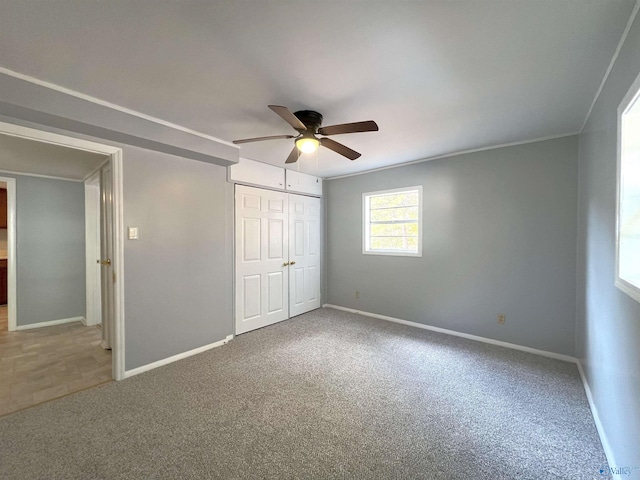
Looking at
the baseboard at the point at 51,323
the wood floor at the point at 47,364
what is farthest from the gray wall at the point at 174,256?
the baseboard at the point at 51,323

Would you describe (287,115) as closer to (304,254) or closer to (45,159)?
(304,254)

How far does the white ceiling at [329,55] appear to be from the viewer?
4.21 ft

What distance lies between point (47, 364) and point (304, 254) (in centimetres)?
337

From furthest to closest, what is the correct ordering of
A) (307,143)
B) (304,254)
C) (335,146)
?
(304,254), (335,146), (307,143)

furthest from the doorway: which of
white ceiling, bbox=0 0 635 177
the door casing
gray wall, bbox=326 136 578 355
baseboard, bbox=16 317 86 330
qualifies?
baseboard, bbox=16 317 86 330

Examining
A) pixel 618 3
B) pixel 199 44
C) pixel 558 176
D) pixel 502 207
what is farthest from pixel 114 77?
pixel 558 176

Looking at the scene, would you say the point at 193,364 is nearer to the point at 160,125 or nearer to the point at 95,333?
the point at 95,333

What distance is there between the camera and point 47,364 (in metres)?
2.78

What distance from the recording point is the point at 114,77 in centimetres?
182

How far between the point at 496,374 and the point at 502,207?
6.21 ft

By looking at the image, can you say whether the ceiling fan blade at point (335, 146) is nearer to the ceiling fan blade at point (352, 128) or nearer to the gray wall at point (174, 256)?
the ceiling fan blade at point (352, 128)

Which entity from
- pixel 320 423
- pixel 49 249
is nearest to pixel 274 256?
pixel 320 423

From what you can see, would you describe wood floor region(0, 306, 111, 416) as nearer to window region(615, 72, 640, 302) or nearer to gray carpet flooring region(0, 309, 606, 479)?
gray carpet flooring region(0, 309, 606, 479)

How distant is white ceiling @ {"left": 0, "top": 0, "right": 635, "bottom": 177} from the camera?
1.28 metres
